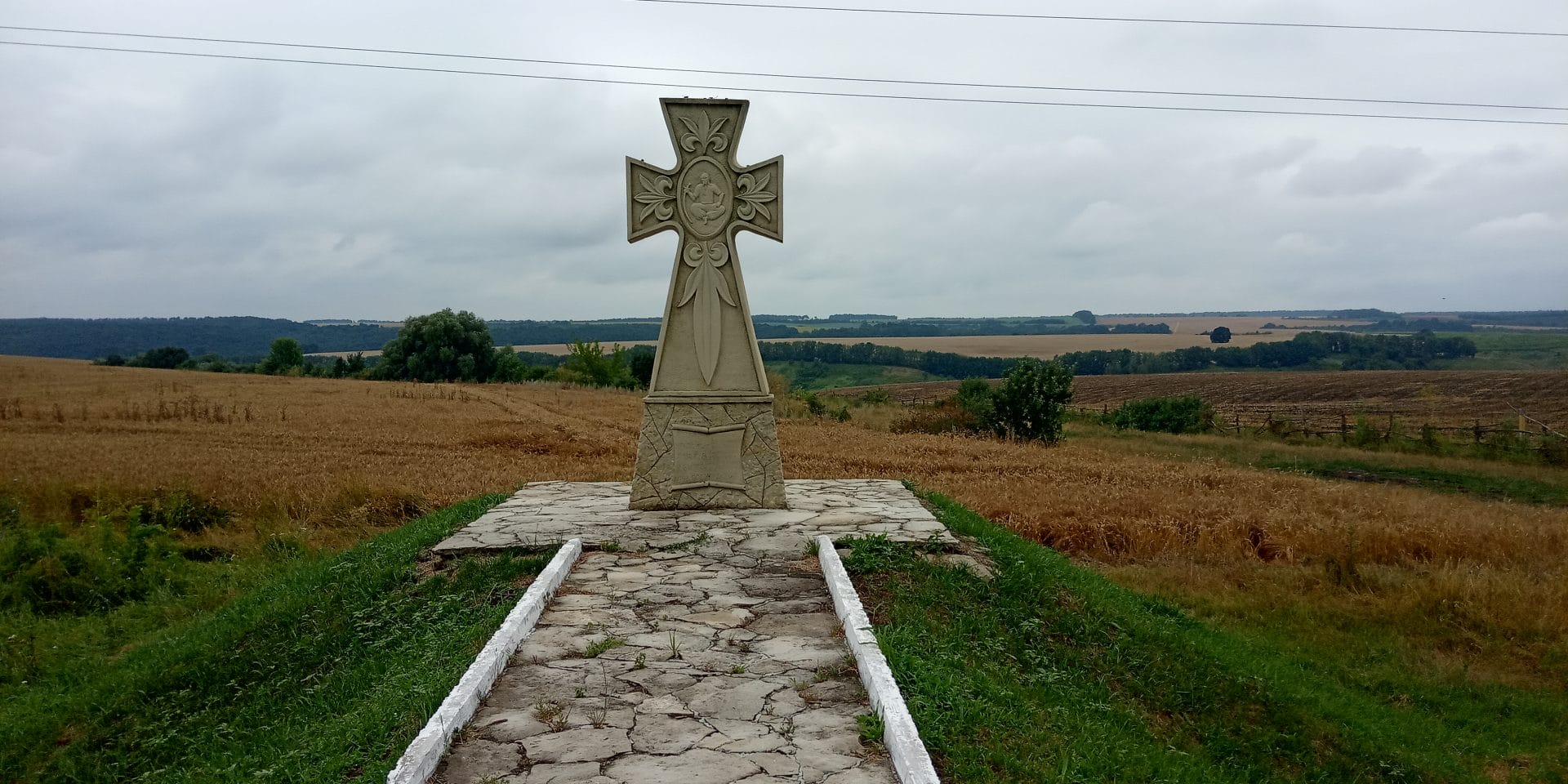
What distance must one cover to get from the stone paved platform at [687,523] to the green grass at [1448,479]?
46.2ft

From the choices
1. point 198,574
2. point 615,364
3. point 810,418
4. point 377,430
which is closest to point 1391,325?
point 615,364

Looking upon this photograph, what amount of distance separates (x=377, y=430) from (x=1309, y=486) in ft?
54.7

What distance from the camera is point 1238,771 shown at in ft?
18.5

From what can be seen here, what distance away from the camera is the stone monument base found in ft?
31.5

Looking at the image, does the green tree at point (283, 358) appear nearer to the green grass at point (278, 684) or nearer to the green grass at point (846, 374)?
the green grass at point (846, 374)

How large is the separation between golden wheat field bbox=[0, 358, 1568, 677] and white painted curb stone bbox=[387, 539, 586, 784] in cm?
498

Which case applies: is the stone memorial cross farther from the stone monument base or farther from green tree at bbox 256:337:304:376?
green tree at bbox 256:337:304:376

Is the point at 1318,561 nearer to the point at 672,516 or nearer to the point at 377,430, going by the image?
the point at 672,516

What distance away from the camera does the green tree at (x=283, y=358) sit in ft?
188

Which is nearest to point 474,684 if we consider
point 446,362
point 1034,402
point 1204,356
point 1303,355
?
point 1034,402

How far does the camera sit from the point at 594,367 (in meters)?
56.2

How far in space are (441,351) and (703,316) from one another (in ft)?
159

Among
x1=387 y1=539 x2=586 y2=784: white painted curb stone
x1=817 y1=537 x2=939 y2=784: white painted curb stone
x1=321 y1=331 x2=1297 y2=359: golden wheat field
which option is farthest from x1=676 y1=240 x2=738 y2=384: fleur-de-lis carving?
x1=321 y1=331 x2=1297 y2=359: golden wheat field

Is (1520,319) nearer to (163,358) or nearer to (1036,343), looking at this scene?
(1036,343)
